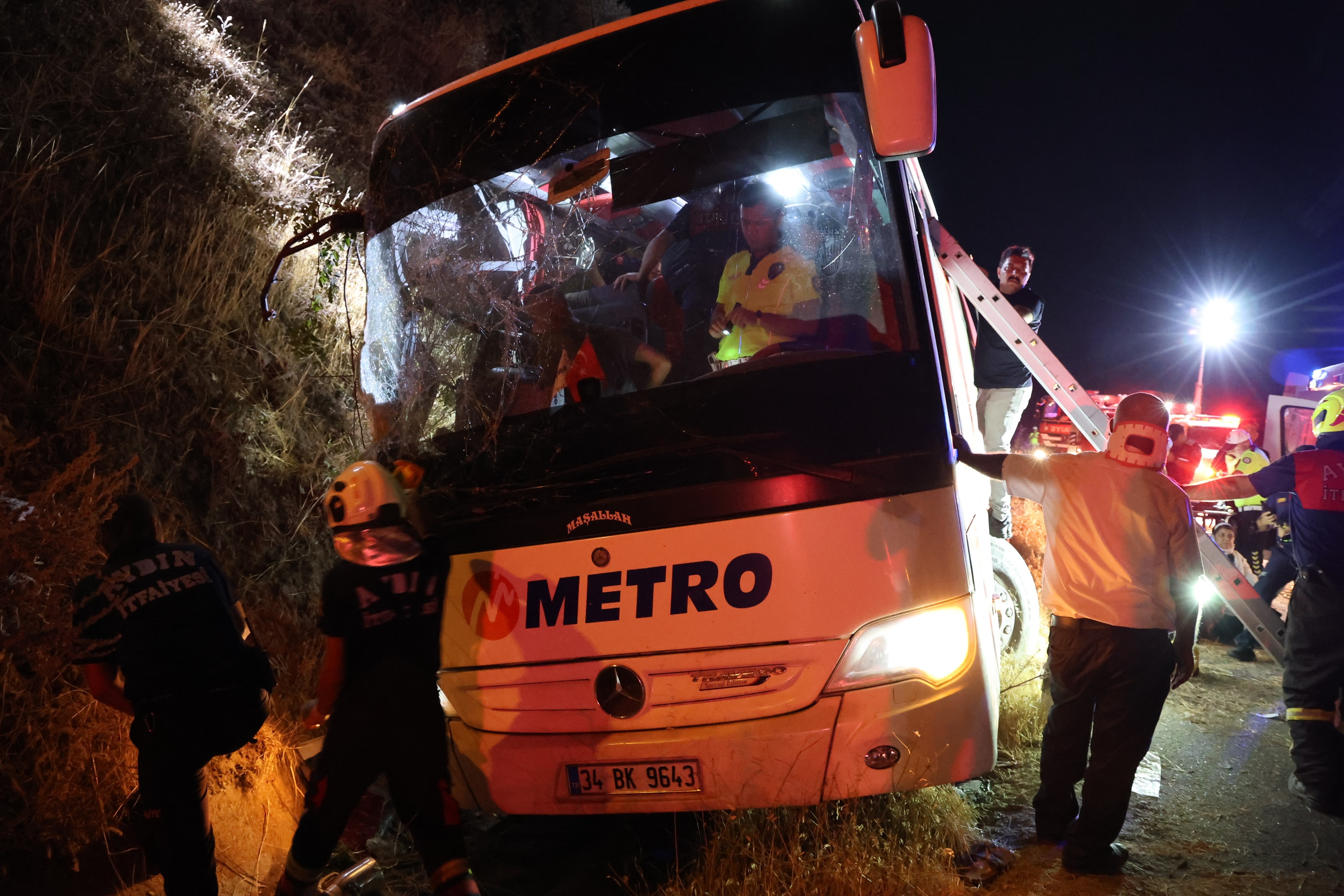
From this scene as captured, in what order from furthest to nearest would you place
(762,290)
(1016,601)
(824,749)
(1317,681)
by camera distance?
1. (1016,601)
2. (1317,681)
3. (762,290)
4. (824,749)

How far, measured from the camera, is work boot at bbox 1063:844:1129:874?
327 centimetres

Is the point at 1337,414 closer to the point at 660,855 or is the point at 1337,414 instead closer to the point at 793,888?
the point at 793,888

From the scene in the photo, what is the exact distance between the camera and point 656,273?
341 cm

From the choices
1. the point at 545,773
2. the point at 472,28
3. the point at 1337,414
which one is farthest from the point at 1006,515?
the point at 472,28

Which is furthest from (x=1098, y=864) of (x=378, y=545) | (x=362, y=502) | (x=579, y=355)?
(x=362, y=502)

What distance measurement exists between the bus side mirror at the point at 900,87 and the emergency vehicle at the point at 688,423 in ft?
0.03

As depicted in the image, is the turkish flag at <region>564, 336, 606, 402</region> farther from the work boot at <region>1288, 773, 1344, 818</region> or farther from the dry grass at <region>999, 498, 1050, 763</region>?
the work boot at <region>1288, 773, 1344, 818</region>

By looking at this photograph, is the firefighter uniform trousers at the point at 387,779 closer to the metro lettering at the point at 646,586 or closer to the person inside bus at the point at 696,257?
the metro lettering at the point at 646,586

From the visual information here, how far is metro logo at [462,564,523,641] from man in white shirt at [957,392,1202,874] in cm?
182

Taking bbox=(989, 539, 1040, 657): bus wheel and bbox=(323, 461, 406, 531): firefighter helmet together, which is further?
bbox=(989, 539, 1040, 657): bus wheel

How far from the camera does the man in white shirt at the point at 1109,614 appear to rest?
10.9ft

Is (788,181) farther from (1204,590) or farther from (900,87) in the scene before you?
(1204,590)

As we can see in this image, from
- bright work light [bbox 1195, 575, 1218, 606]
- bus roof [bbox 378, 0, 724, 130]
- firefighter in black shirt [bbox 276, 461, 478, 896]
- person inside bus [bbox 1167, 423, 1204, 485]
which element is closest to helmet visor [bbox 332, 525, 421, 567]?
firefighter in black shirt [bbox 276, 461, 478, 896]

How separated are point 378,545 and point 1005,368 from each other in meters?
5.01
